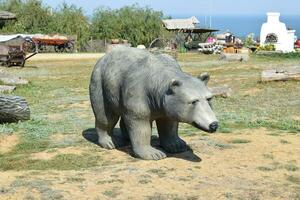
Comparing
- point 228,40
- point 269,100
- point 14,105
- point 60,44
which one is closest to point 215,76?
point 269,100

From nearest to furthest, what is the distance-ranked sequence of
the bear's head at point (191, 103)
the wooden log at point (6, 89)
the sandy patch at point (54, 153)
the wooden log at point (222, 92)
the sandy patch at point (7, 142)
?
the bear's head at point (191, 103), the sandy patch at point (54, 153), the sandy patch at point (7, 142), the wooden log at point (222, 92), the wooden log at point (6, 89)

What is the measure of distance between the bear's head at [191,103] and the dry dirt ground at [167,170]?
2.29ft

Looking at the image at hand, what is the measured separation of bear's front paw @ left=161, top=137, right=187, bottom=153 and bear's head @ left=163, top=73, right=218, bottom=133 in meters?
1.06

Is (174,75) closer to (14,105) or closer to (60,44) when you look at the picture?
(14,105)

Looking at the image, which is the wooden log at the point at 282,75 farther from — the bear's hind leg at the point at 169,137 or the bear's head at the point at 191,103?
the bear's head at the point at 191,103

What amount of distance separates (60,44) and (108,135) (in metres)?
31.2

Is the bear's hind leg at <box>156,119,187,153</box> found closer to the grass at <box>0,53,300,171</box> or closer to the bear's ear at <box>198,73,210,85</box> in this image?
the grass at <box>0,53,300,171</box>

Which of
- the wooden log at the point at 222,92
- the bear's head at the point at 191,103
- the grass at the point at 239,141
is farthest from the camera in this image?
the wooden log at the point at 222,92

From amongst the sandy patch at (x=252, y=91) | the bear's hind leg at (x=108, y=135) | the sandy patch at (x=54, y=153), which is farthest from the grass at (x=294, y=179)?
the sandy patch at (x=252, y=91)

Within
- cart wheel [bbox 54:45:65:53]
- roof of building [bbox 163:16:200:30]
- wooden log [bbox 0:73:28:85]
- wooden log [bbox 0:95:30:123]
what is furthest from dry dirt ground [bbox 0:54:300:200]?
roof of building [bbox 163:16:200:30]

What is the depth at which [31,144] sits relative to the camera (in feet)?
28.8

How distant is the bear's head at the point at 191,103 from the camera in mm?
6363

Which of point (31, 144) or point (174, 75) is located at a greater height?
point (174, 75)

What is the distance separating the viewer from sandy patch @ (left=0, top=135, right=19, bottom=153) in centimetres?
860
